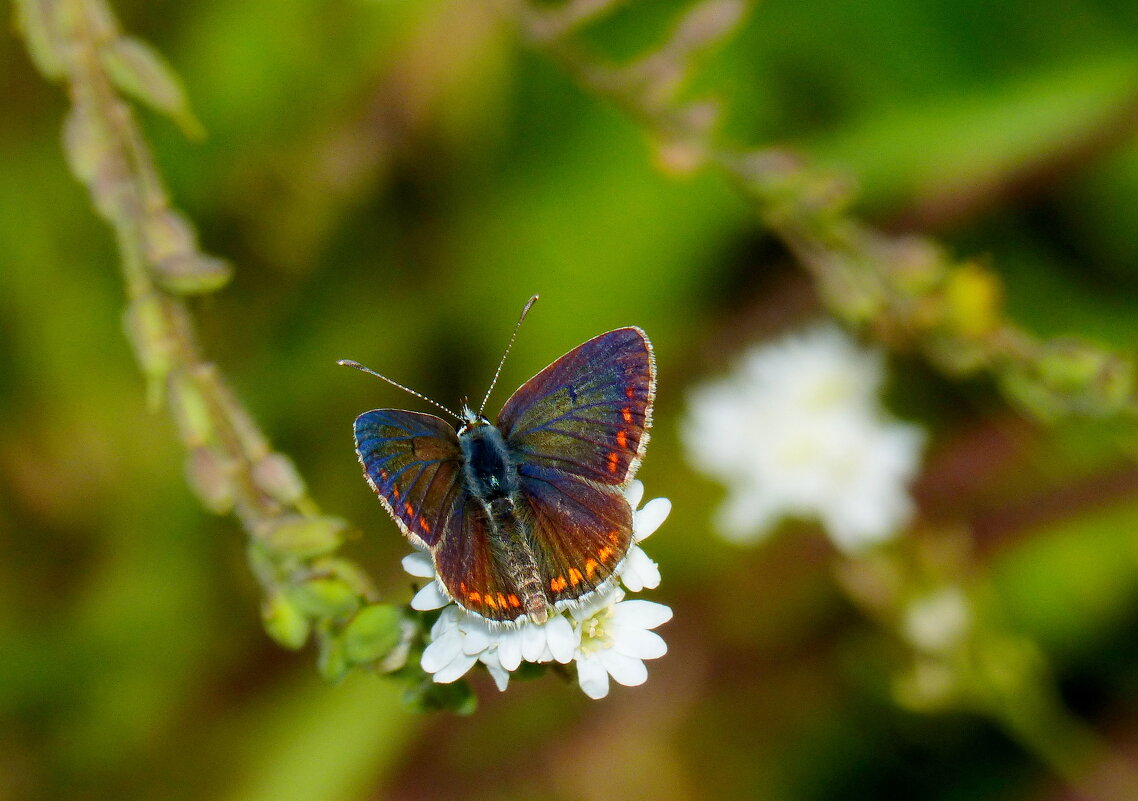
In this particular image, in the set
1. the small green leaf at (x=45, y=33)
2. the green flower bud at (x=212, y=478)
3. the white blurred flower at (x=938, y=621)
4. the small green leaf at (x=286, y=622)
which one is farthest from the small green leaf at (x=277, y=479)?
the white blurred flower at (x=938, y=621)

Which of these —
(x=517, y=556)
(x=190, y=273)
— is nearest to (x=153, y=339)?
(x=190, y=273)

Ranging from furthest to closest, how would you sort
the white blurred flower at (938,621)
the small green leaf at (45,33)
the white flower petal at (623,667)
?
1. the white blurred flower at (938,621)
2. the small green leaf at (45,33)
3. the white flower petal at (623,667)

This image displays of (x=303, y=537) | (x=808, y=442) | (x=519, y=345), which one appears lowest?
(x=303, y=537)

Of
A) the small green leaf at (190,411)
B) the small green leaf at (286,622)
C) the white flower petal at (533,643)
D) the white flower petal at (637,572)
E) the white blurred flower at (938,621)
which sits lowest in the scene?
the white flower petal at (533,643)

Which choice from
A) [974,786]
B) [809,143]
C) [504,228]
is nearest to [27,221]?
[504,228]

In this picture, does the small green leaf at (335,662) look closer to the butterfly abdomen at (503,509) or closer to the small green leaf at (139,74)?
the butterfly abdomen at (503,509)

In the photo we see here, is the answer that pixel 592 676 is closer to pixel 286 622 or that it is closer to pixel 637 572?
pixel 637 572
